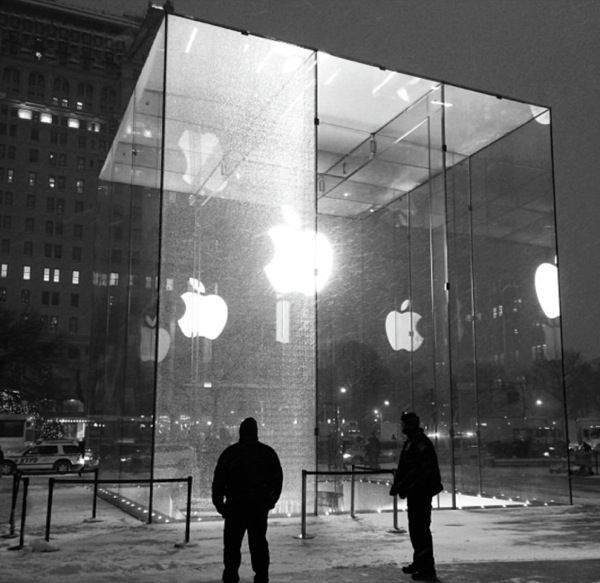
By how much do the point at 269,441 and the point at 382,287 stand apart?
5.14 m

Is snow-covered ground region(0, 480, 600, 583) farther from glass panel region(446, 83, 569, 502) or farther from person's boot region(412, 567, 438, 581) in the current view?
glass panel region(446, 83, 569, 502)

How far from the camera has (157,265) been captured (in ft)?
33.4

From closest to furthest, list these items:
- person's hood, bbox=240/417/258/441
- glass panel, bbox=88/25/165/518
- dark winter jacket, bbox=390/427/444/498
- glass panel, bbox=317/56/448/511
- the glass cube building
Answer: person's hood, bbox=240/417/258/441 < dark winter jacket, bbox=390/427/444/498 < the glass cube building < glass panel, bbox=88/25/165/518 < glass panel, bbox=317/56/448/511

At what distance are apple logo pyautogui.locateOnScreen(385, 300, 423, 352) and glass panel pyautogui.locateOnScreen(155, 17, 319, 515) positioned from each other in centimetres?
354

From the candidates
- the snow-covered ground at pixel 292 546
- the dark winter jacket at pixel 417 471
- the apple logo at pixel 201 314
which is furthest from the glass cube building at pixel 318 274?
the dark winter jacket at pixel 417 471

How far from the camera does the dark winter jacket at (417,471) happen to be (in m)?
6.53

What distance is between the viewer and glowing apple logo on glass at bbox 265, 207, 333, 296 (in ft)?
35.9

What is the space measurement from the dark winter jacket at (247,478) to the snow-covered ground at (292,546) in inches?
38.1

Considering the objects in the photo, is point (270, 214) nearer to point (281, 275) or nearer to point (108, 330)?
point (281, 275)

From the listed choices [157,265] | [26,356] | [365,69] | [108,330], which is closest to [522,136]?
[365,69]

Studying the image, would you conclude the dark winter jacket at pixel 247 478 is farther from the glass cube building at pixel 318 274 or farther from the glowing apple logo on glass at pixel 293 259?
the glowing apple logo on glass at pixel 293 259

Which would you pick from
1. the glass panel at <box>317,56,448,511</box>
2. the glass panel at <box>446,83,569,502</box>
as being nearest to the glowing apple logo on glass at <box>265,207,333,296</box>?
the glass panel at <box>317,56,448,511</box>

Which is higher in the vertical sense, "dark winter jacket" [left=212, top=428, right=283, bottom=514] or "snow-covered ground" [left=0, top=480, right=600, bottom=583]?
"dark winter jacket" [left=212, top=428, right=283, bottom=514]

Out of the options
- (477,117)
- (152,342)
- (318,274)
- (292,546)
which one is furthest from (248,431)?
(477,117)
